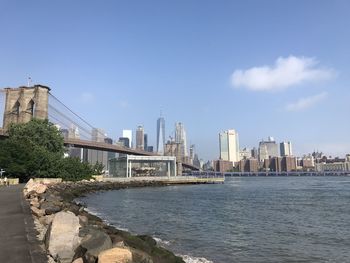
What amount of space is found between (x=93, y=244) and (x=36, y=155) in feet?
167

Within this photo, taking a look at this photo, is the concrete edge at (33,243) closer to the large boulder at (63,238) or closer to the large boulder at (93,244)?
the large boulder at (63,238)

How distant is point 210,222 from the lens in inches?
1005

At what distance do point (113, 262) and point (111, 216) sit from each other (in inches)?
888

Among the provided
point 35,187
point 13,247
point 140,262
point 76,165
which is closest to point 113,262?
point 140,262

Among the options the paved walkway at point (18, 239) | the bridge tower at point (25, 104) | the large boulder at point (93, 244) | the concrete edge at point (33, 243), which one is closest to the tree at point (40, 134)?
the bridge tower at point (25, 104)

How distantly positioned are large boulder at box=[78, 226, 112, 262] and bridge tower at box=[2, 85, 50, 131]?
86565 millimetres

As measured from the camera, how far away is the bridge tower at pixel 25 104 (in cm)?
9225

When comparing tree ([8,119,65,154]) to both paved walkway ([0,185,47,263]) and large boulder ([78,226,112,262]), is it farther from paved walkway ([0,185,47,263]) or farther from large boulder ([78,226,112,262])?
large boulder ([78,226,112,262])

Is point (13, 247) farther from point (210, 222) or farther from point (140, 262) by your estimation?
point (210, 222)

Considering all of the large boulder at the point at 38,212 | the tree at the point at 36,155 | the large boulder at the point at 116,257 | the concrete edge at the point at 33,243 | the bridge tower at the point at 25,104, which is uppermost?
the bridge tower at the point at 25,104

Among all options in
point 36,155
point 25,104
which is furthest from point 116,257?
point 25,104

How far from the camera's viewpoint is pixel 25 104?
308 feet

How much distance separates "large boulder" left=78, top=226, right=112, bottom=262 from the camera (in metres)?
8.23

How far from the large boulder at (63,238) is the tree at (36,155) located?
148 feet
